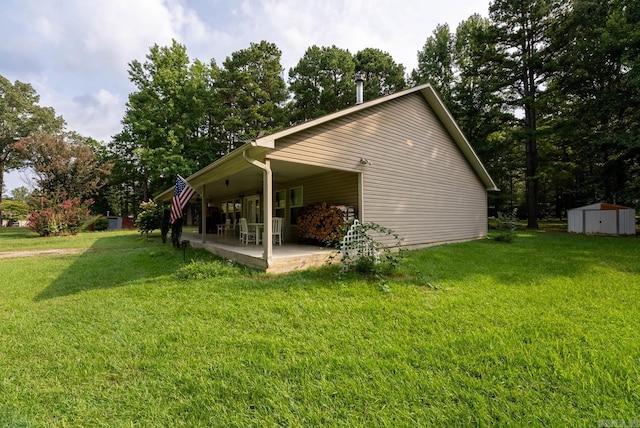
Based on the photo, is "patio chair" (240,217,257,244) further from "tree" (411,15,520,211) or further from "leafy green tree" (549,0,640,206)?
"tree" (411,15,520,211)

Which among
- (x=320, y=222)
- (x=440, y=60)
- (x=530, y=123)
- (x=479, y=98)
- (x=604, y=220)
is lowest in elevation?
(x=604, y=220)

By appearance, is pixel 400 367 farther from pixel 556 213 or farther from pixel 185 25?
pixel 556 213

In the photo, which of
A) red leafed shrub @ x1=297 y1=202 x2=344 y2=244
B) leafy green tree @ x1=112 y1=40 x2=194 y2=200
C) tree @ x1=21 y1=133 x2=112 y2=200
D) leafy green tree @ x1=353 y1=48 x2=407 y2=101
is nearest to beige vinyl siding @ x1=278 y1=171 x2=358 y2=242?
red leafed shrub @ x1=297 y1=202 x2=344 y2=244

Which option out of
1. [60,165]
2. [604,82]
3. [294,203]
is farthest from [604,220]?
[60,165]

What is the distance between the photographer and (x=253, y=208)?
1219cm

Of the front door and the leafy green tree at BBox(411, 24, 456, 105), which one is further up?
the leafy green tree at BBox(411, 24, 456, 105)

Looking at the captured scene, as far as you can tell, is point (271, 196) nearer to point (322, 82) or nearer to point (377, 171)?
point (377, 171)

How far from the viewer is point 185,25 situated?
898 cm

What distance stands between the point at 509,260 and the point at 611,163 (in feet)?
54.3

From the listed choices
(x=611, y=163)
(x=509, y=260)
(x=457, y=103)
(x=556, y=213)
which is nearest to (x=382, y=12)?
(x=509, y=260)

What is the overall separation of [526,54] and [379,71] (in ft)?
36.2

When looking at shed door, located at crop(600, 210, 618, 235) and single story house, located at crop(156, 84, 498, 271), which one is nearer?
single story house, located at crop(156, 84, 498, 271)

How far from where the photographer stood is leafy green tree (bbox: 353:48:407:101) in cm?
2450

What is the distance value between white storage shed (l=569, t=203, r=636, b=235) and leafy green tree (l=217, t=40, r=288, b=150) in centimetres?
2131
